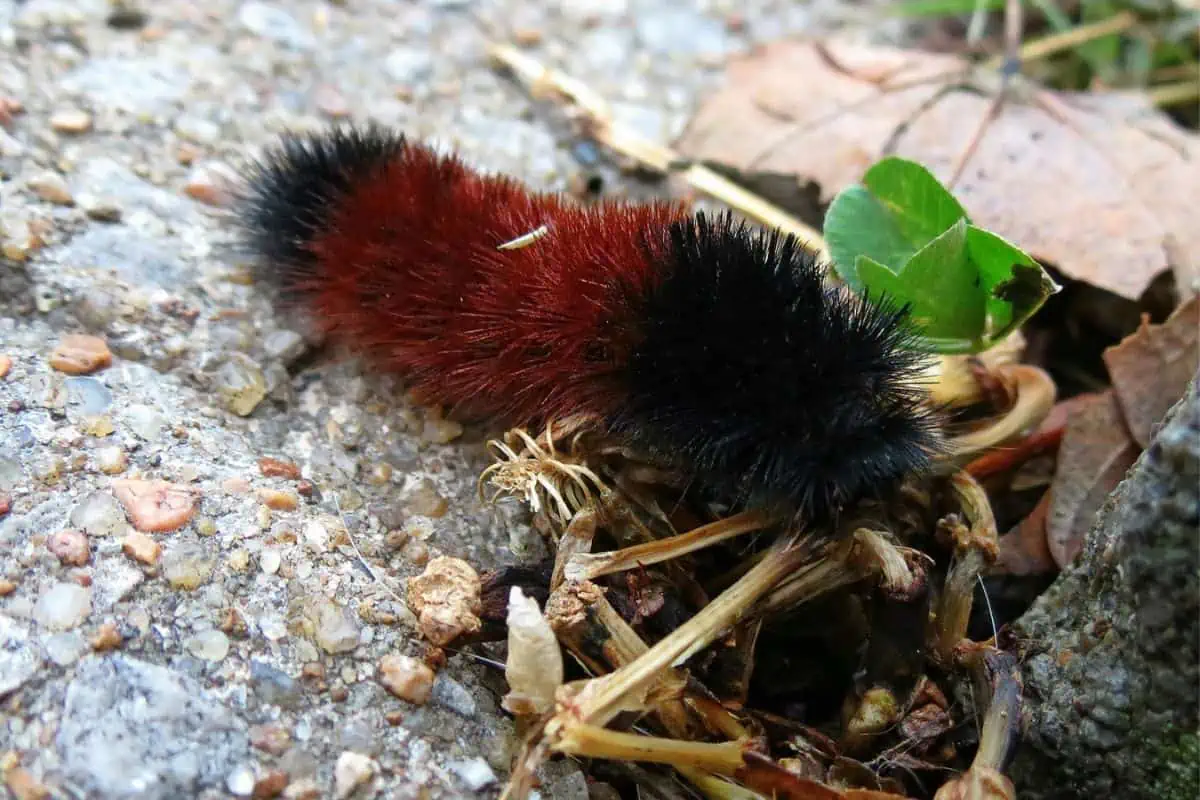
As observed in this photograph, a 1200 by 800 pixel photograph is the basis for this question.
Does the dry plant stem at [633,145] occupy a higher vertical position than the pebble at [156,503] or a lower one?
higher

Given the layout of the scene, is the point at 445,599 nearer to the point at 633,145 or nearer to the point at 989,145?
the point at 633,145

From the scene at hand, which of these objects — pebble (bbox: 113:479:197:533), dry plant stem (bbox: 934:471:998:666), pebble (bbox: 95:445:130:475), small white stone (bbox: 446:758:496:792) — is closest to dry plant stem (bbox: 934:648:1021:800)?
dry plant stem (bbox: 934:471:998:666)

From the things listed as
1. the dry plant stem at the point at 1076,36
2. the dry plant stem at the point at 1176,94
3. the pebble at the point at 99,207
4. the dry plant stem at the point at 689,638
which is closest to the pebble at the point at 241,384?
the pebble at the point at 99,207

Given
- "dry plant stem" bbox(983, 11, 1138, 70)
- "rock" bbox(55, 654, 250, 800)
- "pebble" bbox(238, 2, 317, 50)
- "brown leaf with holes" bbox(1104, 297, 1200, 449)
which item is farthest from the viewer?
"dry plant stem" bbox(983, 11, 1138, 70)

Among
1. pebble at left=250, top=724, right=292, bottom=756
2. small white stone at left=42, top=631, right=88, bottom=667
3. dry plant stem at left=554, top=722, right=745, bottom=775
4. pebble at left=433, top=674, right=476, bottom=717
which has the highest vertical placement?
dry plant stem at left=554, top=722, right=745, bottom=775

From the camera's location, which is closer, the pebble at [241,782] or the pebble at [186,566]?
the pebble at [241,782]

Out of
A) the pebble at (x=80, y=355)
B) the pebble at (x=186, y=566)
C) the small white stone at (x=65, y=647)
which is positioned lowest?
the small white stone at (x=65, y=647)

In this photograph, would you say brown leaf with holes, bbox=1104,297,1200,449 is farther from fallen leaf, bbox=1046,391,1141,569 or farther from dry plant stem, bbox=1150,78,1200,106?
dry plant stem, bbox=1150,78,1200,106

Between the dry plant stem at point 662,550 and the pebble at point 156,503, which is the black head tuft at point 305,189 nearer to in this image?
the pebble at point 156,503
